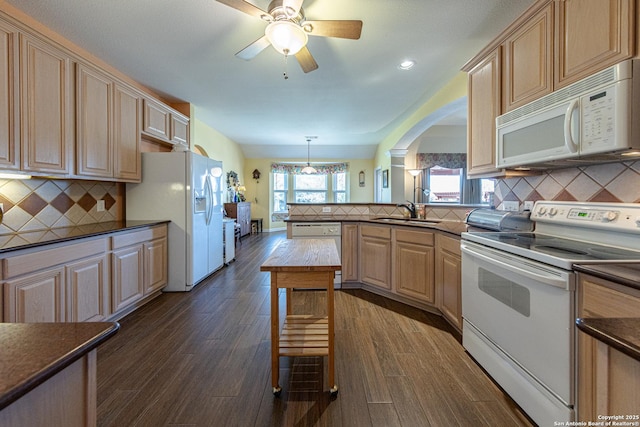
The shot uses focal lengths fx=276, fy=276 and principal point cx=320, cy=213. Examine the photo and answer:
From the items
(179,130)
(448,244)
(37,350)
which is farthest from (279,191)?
(37,350)

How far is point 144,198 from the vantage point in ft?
10.7

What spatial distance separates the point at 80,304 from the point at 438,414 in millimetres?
2525

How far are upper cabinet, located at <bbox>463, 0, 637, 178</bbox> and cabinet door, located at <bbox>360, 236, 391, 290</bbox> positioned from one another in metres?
1.16

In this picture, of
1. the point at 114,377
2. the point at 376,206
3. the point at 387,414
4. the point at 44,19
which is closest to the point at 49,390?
the point at 387,414

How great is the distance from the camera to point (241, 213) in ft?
23.7

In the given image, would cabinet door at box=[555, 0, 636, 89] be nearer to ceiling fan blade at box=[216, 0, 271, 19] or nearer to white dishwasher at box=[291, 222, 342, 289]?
ceiling fan blade at box=[216, 0, 271, 19]

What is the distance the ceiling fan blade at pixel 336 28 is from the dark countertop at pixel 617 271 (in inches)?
71.8

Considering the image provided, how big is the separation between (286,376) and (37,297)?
1658mm

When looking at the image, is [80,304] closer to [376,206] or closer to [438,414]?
A: [438,414]

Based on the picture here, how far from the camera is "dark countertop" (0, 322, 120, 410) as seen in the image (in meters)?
0.42

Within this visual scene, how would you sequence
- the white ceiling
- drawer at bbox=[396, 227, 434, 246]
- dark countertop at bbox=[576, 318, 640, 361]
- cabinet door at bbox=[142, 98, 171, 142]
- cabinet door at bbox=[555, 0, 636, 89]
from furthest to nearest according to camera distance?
cabinet door at bbox=[142, 98, 171, 142] → drawer at bbox=[396, 227, 434, 246] → the white ceiling → cabinet door at bbox=[555, 0, 636, 89] → dark countertop at bbox=[576, 318, 640, 361]

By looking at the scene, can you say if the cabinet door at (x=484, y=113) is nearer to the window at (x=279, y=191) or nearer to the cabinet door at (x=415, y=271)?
the cabinet door at (x=415, y=271)

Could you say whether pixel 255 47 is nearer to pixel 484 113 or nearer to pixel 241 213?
pixel 484 113

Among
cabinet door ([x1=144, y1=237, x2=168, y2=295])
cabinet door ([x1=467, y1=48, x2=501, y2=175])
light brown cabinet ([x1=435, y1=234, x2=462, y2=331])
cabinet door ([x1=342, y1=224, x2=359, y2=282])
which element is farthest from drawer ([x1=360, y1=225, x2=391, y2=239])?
cabinet door ([x1=144, y1=237, x2=168, y2=295])
